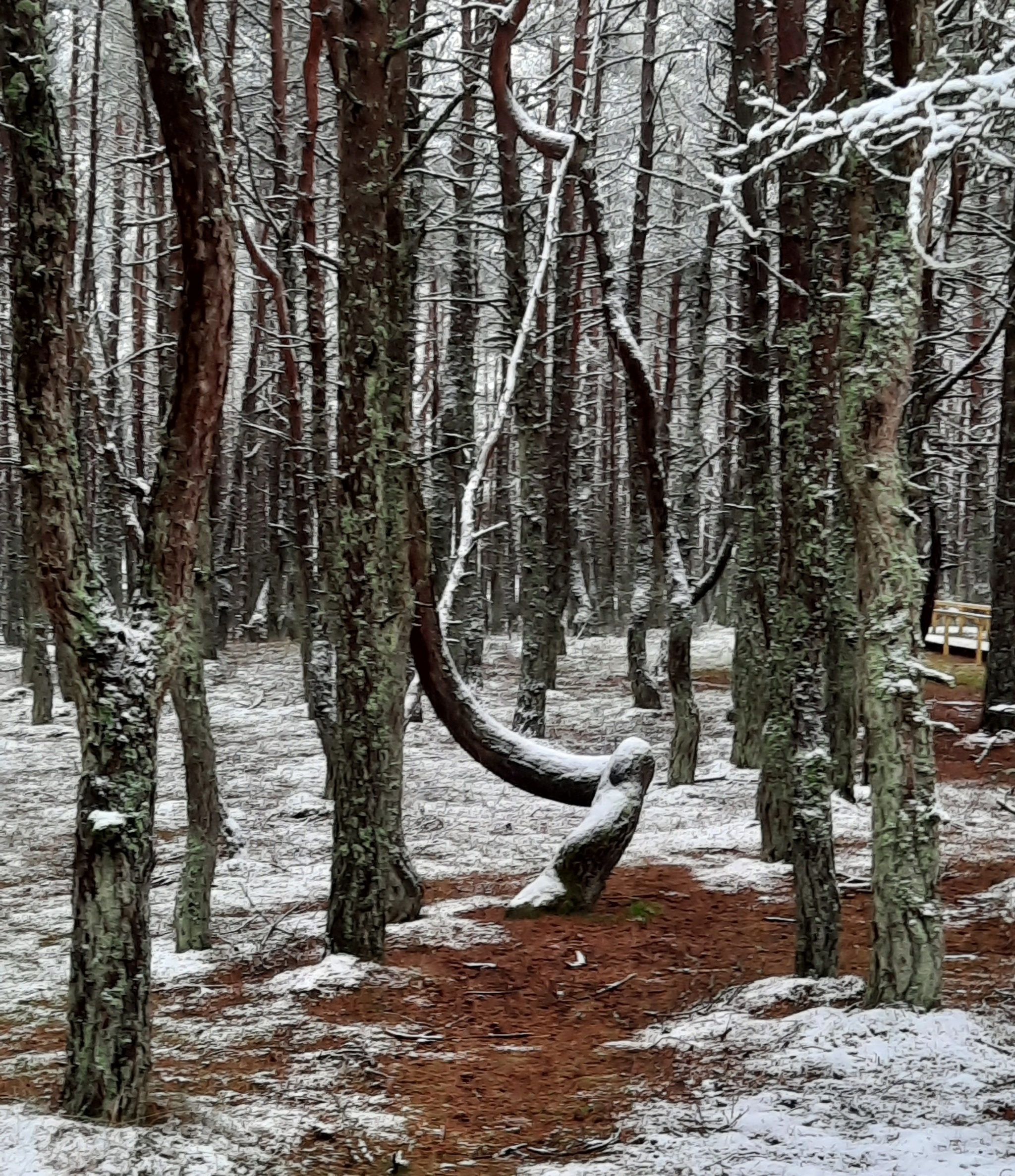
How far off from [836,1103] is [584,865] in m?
3.78

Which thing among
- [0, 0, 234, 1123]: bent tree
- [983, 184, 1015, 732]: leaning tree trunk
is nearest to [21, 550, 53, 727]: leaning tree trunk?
[983, 184, 1015, 732]: leaning tree trunk

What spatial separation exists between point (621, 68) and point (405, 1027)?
20881 mm

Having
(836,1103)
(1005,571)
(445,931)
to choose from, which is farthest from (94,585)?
(1005,571)

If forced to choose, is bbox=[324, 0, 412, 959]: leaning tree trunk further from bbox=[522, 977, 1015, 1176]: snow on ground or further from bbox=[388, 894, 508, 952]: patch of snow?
bbox=[522, 977, 1015, 1176]: snow on ground

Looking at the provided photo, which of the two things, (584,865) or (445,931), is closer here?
(445,931)

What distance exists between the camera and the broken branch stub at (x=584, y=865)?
831 cm

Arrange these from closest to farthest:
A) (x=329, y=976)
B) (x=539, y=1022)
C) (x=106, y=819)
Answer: (x=106, y=819), (x=539, y=1022), (x=329, y=976)

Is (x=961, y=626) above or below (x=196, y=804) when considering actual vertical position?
above

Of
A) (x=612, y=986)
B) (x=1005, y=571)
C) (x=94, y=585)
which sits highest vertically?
(x=1005, y=571)

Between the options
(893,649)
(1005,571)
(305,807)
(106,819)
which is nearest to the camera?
(106,819)

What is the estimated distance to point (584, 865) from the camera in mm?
8391

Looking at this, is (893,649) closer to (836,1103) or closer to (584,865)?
(836,1103)

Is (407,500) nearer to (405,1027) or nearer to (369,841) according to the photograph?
(369,841)

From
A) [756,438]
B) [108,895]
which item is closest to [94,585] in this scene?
[108,895]
